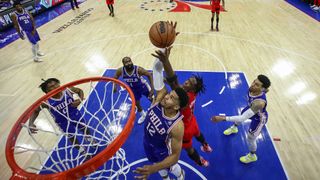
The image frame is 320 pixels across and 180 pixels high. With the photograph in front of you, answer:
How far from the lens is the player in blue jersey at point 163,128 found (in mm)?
2158

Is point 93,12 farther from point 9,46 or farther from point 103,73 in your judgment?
point 103,73

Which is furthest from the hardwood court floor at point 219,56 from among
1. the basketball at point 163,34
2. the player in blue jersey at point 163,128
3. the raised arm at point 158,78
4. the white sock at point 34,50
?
the basketball at point 163,34

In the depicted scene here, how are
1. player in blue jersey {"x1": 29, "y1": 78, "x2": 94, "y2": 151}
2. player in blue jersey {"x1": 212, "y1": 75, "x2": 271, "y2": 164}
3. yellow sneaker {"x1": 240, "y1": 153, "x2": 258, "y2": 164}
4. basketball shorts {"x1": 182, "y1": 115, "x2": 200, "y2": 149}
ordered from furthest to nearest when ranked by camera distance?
1. yellow sneaker {"x1": 240, "y1": 153, "x2": 258, "y2": 164}
2. player in blue jersey {"x1": 29, "y1": 78, "x2": 94, "y2": 151}
3. basketball shorts {"x1": 182, "y1": 115, "x2": 200, "y2": 149}
4. player in blue jersey {"x1": 212, "y1": 75, "x2": 271, "y2": 164}

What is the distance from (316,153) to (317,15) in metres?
8.69

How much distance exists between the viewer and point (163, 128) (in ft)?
7.79

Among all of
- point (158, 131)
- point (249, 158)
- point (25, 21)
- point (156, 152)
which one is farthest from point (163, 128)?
point (25, 21)

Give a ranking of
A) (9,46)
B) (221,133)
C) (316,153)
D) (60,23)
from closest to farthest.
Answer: (316,153), (221,133), (9,46), (60,23)

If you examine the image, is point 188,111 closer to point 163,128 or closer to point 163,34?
point 163,128

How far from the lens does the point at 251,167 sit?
3.54 meters

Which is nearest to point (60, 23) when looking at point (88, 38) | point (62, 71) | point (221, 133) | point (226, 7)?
point (88, 38)

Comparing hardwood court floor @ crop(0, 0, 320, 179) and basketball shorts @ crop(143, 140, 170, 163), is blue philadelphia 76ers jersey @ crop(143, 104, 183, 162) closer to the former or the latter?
basketball shorts @ crop(143, 140, 170, 163)

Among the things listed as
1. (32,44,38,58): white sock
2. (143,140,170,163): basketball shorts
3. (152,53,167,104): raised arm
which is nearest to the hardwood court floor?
(32,44,38,58): white sock

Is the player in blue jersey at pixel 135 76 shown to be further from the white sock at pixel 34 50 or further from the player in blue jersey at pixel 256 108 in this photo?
the white sock at pixel 34 50

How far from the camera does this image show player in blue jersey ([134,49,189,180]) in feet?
7.08
